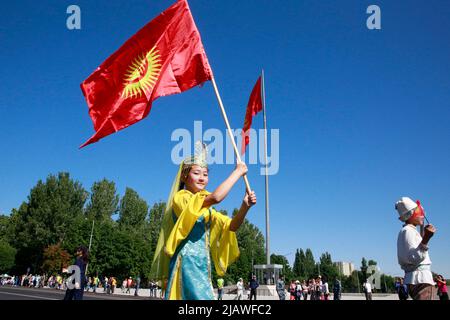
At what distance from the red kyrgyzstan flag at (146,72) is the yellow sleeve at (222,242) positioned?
1949mm

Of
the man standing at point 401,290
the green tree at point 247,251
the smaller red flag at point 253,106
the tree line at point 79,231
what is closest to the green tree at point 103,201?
the tree line at point 79,231

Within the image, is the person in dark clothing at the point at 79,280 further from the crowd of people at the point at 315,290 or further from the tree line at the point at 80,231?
the tree line at the point at 80,231

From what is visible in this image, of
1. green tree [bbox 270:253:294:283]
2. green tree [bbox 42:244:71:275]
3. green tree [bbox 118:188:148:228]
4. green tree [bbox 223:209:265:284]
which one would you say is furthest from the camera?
green tree [bbox 270:253:294:283]

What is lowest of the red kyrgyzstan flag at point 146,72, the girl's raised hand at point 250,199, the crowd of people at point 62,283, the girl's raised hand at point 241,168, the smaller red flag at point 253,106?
the crowd of people at point 62,283

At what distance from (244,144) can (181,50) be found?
4.03 meters

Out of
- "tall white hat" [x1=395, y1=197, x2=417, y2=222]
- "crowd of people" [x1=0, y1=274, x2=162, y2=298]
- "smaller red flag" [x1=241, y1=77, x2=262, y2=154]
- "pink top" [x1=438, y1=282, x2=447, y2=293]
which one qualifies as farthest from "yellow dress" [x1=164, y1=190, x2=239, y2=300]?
"crowd of people" [x1=0, y1=274, x2=162, y2=298]

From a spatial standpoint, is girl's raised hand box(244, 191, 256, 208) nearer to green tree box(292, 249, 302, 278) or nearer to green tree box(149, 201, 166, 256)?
green tree box(149, 201, 166, 256)

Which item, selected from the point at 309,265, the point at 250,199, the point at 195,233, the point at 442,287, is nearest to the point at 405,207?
the point at 250,199

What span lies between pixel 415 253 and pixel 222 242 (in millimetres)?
2664

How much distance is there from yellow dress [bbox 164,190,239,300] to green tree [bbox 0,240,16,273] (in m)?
69.1

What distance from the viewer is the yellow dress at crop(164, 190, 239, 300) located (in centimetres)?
357

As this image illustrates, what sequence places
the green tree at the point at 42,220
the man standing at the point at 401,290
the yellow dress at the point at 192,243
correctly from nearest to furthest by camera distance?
the yellow dress at the point at 192,243 → the man standing at the point at 401,290 → the green tree at the point at 42,220

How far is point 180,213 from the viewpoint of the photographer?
12.4 ft

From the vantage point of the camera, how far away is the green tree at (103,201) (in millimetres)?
A: 64750
